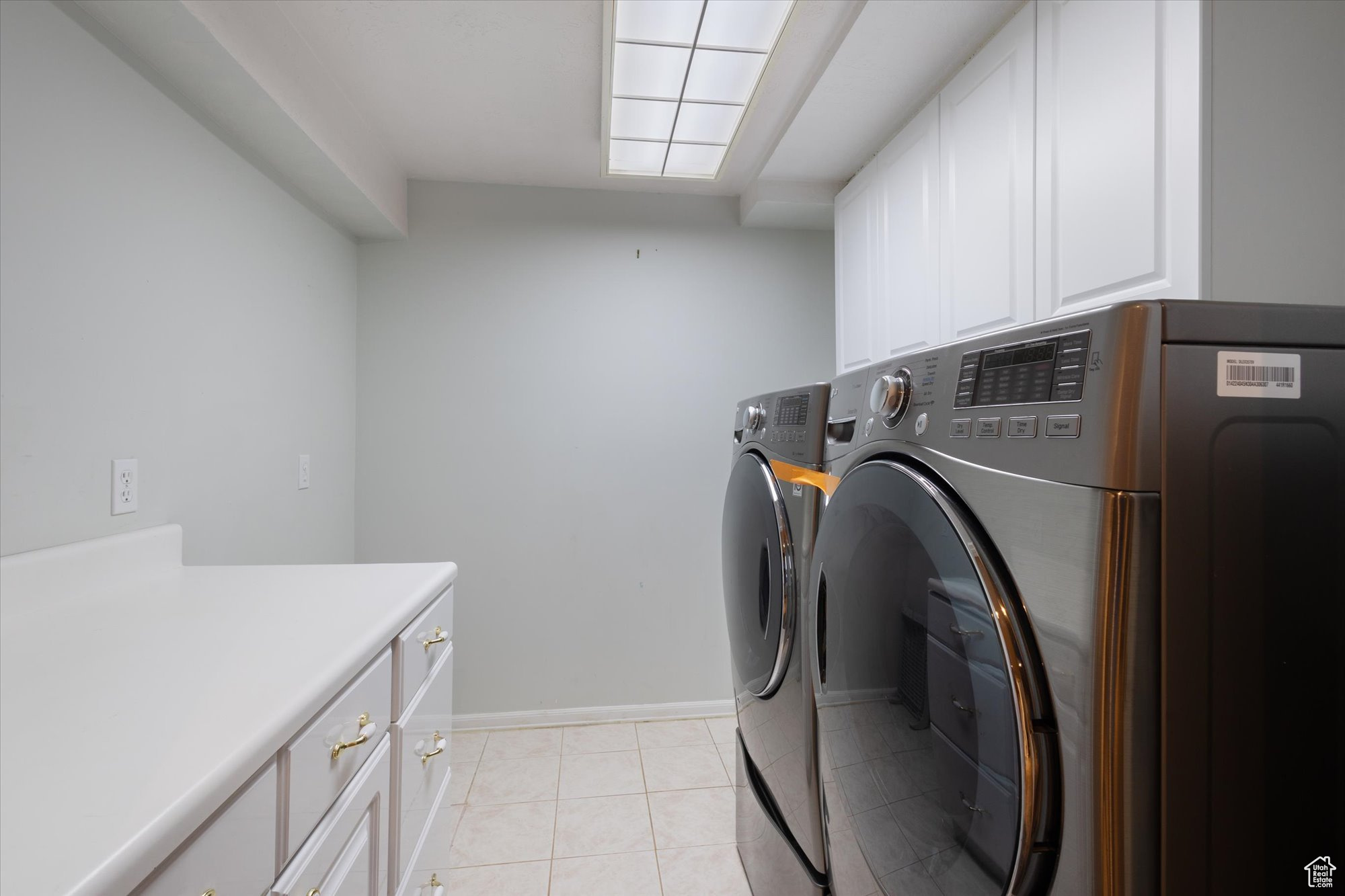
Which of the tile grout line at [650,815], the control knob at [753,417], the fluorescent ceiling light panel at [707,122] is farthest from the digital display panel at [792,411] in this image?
the tile grout line at [650,815]

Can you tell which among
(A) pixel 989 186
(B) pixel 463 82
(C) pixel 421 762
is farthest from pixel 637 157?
(C) pixel 421 762

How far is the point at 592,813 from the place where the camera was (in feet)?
6.65

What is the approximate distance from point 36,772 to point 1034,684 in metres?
0.92

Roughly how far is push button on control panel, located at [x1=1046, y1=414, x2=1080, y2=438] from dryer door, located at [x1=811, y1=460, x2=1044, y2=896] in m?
0.13

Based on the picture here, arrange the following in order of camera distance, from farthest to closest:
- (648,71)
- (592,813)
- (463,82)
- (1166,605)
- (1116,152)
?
(592,813)
(463,82)
(648,71)
(1116,152)
(1166,605)

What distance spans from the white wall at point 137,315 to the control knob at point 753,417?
1407 millimetres

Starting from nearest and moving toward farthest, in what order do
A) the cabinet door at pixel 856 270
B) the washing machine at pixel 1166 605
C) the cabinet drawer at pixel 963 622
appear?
the washing machine at pixel 1166 605
the cabinet drawer at pixel 963 622
the cabinet door at pixel 856 270

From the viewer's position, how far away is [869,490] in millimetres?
811

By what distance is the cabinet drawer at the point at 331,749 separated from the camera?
0.71 meters

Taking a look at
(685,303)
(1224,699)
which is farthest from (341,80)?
(1224,699)

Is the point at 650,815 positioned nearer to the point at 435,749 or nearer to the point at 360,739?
the point at 435,749

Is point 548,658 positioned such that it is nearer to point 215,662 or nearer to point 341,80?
point 215,662

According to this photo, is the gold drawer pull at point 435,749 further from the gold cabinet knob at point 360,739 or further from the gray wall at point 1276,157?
the gray wall at point 1276,157

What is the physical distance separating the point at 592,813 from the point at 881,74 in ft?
8.04
